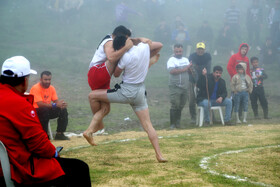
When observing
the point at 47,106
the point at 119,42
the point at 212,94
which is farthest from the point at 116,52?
the point at 212,94

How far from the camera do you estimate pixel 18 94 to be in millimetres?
3344

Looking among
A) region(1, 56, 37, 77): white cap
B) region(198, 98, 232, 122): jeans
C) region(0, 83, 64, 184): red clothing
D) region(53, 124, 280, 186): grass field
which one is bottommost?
region(53, 124, 280, 186): grass field

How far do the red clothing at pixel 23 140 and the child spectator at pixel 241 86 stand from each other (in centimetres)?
970

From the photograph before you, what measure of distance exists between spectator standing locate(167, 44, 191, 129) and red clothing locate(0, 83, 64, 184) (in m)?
8.23

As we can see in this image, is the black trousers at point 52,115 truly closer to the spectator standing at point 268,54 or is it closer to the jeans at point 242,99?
the jeans at point 242,99

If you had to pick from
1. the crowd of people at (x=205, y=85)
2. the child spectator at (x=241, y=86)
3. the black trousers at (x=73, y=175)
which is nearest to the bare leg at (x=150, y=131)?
the black trousers at (x=73, y=175)

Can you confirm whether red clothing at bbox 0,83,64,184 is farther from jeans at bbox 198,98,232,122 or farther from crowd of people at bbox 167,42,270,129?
jeans at bbox 198,98,232,122

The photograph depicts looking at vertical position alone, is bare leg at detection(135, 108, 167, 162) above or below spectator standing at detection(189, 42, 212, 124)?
below

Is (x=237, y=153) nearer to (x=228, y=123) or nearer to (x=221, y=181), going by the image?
(x=221, y=181)

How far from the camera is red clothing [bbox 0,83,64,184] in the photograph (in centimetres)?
321

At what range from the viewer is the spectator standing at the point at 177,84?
37.8 feet

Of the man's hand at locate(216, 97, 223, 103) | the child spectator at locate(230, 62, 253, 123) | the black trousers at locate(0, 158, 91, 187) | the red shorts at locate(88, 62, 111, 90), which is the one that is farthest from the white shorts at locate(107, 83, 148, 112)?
the child spectator at locate(230, 62, 253, 123)

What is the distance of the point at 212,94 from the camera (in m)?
12.1

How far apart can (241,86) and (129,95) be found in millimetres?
7283
